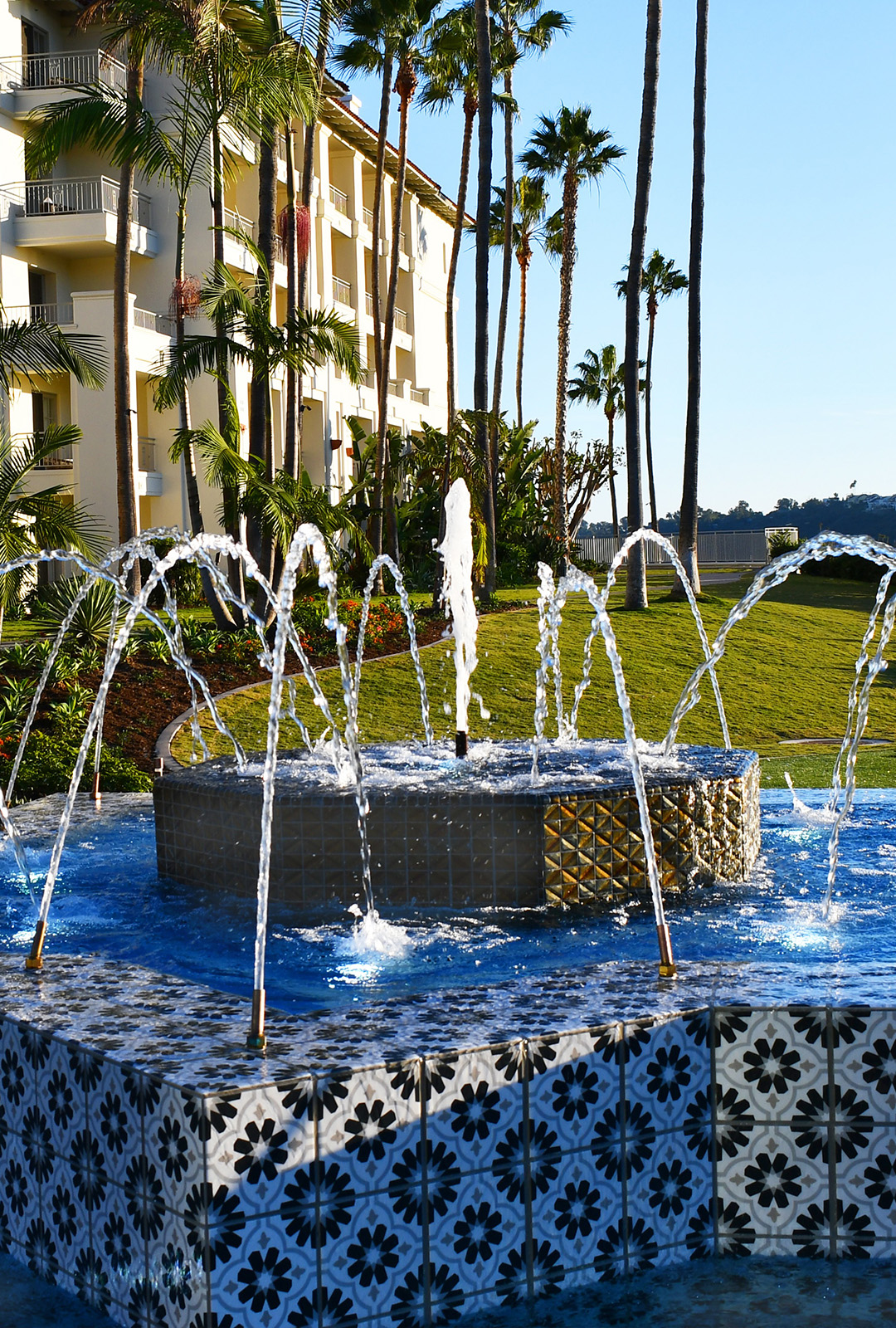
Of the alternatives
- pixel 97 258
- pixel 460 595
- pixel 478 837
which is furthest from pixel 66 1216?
pixel 97 258

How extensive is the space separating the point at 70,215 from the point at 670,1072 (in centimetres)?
2782

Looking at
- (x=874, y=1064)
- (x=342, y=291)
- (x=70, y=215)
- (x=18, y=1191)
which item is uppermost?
(x=342, y=291)

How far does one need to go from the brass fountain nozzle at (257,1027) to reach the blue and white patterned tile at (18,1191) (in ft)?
2.41

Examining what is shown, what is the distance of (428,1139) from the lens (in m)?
2.95

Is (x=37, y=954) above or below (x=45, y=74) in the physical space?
below

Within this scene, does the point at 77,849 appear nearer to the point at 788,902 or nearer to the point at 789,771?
the point at 788,902

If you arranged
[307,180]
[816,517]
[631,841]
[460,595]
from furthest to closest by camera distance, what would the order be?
[816,517]
[307,180]
[460,595]
[631,841]

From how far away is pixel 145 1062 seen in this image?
296cm

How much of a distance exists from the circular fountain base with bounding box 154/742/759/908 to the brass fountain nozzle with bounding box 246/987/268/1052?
8.44 ft

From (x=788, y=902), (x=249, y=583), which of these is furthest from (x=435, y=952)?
(x=249, y=583)

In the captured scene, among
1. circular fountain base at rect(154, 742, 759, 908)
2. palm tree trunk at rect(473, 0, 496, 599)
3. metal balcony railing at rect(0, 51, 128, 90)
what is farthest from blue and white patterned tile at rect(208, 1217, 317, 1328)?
metal balcony railing at rect(0, 51, 128, 90)

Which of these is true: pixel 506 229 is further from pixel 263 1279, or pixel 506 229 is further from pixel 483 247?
pixel 263 1279

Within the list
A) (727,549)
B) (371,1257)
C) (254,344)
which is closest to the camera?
(371,1257)

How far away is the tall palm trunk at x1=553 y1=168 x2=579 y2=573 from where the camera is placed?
3566 centimetres
